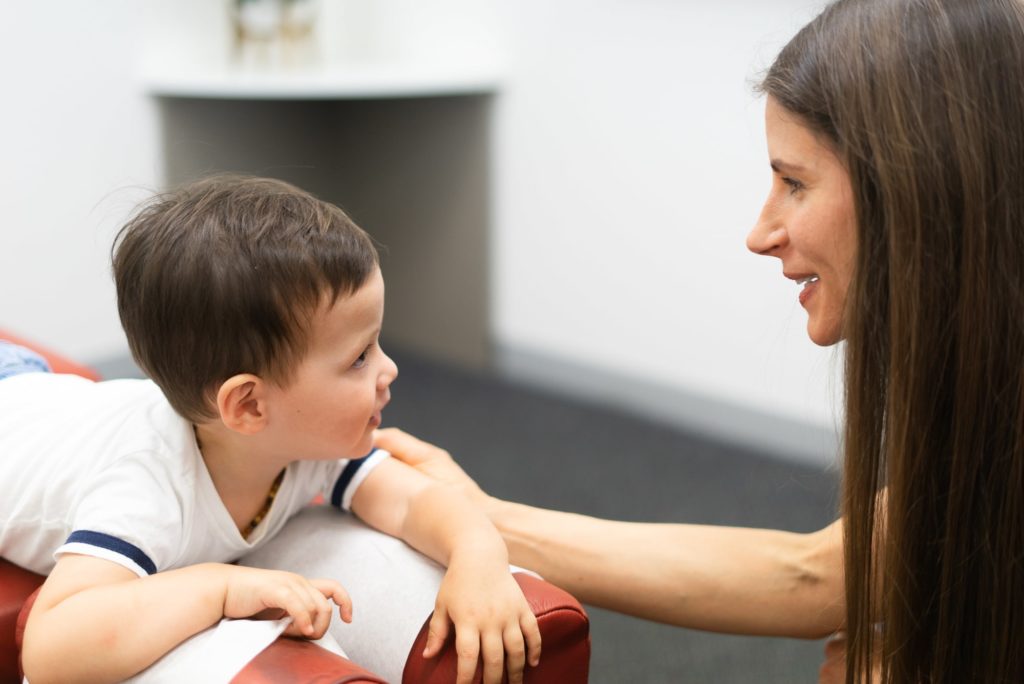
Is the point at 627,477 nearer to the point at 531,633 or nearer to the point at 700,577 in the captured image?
the point at 700,577

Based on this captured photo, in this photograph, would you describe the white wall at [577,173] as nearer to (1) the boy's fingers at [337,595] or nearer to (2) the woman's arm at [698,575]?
(2) the woman's arm at [698,575]

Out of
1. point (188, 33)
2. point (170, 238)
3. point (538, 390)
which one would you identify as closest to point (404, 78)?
point (188, 33)

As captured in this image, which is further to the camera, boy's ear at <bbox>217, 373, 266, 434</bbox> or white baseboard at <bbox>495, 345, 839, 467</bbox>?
white baseboard at <bbox>495, 345, 839, 467</bbox>

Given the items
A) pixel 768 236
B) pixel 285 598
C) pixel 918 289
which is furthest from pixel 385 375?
pixel 918 289

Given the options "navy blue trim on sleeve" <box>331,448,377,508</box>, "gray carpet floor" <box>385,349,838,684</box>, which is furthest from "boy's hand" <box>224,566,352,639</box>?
"gray carpet floor" <box>385,349,838,684</box>

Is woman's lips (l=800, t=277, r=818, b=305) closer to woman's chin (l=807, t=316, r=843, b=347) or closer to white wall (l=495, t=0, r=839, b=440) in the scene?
woman's chin (l=807, t=316, r=843, b=347)

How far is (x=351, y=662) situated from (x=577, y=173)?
196cm

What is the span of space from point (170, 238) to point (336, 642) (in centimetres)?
36

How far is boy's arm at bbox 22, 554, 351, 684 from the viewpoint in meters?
0.85

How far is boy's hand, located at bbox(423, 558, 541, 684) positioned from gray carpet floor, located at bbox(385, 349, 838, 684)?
0.88 m

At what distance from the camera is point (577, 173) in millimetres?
2701

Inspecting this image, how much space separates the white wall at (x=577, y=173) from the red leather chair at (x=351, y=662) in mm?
1510

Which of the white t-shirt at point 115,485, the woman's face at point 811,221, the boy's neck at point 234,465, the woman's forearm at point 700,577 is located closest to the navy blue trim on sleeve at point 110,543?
the white t-shirt at point 115,485

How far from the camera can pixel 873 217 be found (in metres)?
A: 0.85
